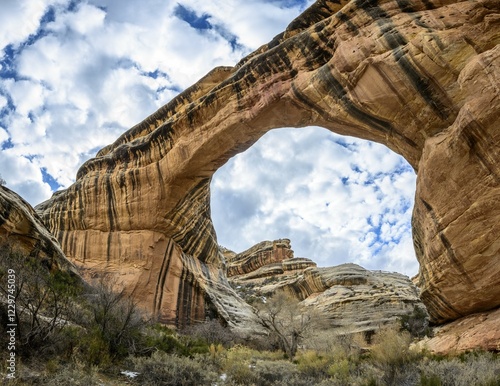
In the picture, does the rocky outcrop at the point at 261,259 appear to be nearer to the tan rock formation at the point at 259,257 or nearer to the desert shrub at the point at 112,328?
the tan rock formation at the point at 259,257

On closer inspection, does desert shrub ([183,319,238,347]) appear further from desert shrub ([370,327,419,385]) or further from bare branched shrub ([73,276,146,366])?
desert shrub ([370,327,419,385])

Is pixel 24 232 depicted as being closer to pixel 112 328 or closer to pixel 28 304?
pixel 28 304

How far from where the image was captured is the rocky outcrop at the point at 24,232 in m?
11.6

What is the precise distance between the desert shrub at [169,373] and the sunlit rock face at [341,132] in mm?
8295

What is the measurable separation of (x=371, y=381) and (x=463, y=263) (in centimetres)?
566

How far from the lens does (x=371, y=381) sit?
7.25 m

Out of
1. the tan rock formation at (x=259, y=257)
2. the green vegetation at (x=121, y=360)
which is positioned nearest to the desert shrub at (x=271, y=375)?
the green vegetation at (x=121, y=360)

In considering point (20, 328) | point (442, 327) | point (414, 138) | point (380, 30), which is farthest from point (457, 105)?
point (20, 328)

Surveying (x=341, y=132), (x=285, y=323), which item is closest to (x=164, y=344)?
(x=341, y=132)

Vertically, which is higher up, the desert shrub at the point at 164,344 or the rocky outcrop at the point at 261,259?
the rocky outcrop at the point at 261,259

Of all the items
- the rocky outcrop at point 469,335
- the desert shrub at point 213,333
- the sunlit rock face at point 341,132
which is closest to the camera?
the rocky outcrop at point 469,335

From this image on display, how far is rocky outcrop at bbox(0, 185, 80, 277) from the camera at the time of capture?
11602 millimetres

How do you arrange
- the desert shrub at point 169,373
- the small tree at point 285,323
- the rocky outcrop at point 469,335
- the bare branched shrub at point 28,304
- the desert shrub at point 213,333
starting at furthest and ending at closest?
the small tree at point 285,323 < the desert shrub at point 213,333 < the rocky outcrop at point 469,335 < the desert shrub at point 169,373 < the bare branched shrub at point 28,304

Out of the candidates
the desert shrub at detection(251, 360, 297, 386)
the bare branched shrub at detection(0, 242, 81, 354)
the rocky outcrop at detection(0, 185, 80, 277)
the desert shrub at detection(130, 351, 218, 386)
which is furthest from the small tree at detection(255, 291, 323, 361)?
the bare branched shrub at detection(0, 242, 81, 354)
